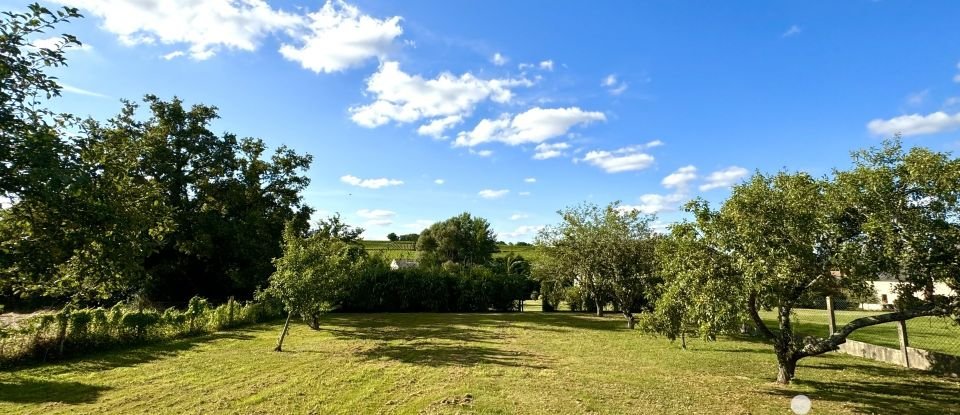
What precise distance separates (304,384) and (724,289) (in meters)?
8.64

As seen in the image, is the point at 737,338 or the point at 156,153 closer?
the point at 737,338

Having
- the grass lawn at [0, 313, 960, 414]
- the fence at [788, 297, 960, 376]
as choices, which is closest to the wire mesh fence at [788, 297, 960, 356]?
the fence at [788, 297, 960, 376]

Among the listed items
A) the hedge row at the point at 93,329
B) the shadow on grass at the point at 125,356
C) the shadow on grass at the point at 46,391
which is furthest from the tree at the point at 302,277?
the shadow on grass at the point at 46,391

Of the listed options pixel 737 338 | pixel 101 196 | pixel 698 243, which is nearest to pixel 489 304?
pixel 737 338

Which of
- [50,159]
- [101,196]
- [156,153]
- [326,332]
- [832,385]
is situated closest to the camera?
[50,159]

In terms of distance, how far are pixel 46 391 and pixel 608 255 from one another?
19211mm

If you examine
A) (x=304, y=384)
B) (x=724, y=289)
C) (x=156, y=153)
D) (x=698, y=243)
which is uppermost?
(x=156, y=153)

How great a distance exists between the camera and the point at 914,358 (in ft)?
37.3

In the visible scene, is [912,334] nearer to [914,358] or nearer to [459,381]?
[914,358]

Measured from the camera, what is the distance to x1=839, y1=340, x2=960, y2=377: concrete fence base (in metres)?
10.5

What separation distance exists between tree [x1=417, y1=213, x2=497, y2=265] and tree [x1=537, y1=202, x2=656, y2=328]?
40.6 metres

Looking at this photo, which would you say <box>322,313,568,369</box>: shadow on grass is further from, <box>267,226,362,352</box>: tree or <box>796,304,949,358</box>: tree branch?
<box>796,304,949,358</box>: tree branch

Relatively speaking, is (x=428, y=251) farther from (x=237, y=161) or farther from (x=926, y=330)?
(x=926, y=330)

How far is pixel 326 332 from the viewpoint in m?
19.2
